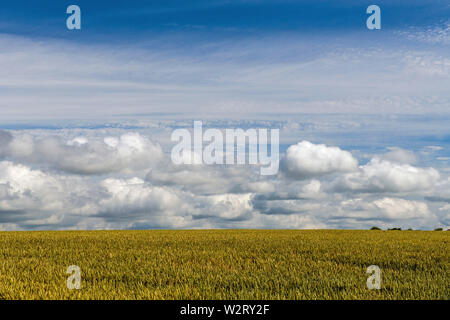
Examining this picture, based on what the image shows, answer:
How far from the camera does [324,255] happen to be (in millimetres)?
18297

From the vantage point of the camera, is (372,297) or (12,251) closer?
(372,297)

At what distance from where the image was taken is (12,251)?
69.4ft

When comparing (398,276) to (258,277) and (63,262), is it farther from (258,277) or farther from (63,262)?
(63,262)

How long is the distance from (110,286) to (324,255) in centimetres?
991
